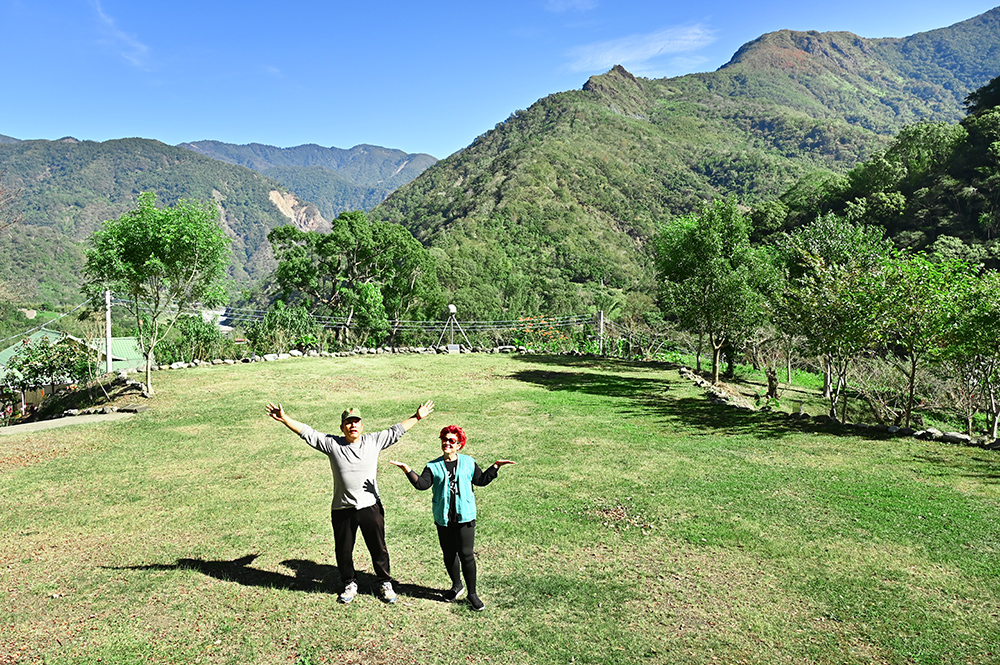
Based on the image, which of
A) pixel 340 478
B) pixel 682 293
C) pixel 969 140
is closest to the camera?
pixel 340 478

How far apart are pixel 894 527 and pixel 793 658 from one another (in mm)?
3429

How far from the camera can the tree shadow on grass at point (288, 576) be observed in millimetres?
5410

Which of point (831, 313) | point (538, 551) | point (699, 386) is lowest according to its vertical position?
point (538, 551)

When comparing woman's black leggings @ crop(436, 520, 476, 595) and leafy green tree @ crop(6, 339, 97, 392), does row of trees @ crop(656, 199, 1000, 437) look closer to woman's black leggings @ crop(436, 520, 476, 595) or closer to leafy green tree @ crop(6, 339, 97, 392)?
woman's black leggings @ crop(436, 520, 476, 595)

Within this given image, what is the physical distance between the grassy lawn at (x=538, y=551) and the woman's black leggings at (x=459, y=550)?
295 millimetres

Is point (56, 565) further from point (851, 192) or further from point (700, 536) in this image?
point (851, 192)

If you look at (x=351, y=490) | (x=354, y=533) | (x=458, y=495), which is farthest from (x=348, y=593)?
(x=458, y=495)

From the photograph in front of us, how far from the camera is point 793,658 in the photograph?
4.37 meters

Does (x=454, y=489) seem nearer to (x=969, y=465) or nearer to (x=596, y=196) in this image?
(x=969, y=465)

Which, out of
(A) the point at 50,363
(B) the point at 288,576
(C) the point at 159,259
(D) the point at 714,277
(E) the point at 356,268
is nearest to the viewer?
(B) the point at 288,576

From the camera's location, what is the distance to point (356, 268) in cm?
3128

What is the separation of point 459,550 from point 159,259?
14107mm

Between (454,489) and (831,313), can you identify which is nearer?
(454,489)

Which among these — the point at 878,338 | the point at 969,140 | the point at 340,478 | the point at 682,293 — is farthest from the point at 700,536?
the point at 969,140
